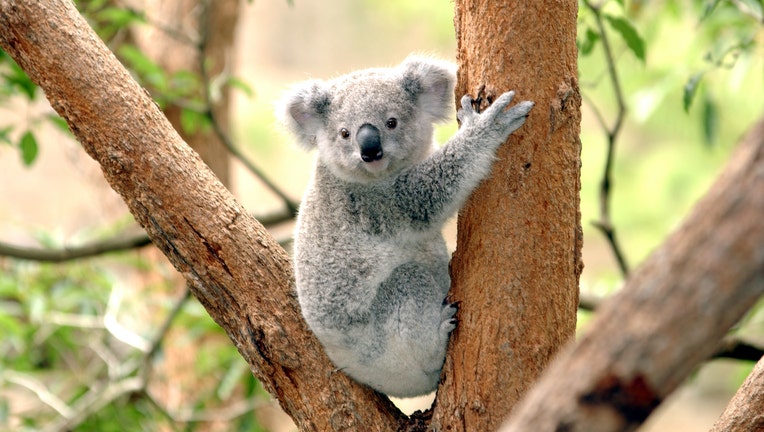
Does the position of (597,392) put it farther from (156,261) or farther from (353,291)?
(156,261)

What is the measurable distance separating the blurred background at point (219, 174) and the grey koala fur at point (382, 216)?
310 millimetres

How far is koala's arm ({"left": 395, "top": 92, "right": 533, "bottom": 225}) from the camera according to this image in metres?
2.38

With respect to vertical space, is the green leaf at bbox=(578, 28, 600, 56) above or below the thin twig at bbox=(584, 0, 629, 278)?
above

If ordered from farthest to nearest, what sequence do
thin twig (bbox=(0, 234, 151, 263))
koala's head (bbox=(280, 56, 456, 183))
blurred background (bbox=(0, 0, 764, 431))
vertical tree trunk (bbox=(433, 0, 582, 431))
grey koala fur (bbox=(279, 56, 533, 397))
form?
thin twig (bbox=(0, 234, 151, 263)), blurred background (bbox=(0, 0, 764, 431)), koala's head (bbox=(280, 56, 456, 183)), grey koala fur (bbox=(279, 56, 533, 397)), vertical tree trunk (bbox=(433, 0, 582, 431))

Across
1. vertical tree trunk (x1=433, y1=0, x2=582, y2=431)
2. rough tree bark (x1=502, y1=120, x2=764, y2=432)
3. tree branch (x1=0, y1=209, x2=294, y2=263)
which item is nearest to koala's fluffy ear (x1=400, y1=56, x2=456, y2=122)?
vertical tree trunk (x1=433, y1=0, x2=582, y2=431)

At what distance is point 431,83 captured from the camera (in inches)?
127

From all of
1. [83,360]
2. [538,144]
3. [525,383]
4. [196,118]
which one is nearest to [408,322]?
[525,383]

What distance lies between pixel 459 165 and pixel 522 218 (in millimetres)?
409

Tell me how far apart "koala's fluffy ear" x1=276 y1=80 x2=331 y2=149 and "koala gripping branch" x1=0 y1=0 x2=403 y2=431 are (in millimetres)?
775

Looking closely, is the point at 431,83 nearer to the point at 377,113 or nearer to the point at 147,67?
the point at 377,113

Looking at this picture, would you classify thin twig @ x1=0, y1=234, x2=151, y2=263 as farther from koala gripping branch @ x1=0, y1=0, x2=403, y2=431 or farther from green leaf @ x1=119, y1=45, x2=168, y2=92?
koala gripping branch @ x1=0, y1=0, x2=403, y2=431

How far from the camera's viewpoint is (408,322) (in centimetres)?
288

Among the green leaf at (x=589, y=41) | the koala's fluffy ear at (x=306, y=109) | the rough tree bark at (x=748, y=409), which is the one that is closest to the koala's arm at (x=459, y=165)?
the koala's fluffy ear at (x=306, y=109)

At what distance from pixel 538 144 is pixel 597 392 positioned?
1074 mm
